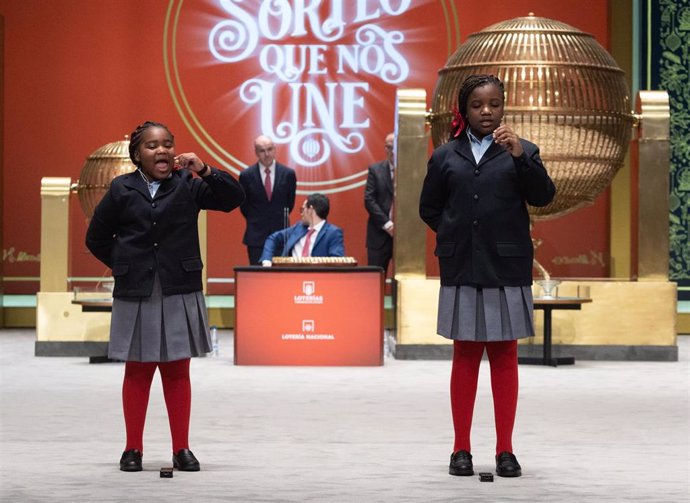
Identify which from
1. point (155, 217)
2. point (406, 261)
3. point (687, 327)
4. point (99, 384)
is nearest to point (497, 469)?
point (155, 217)

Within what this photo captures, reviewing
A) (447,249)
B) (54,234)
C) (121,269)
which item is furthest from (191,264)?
(54,234)

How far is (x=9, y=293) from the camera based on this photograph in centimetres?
1225

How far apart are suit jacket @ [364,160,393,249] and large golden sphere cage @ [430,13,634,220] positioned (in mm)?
1610

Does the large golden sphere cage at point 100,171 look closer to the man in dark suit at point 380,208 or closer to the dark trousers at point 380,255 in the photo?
the man in dark suit at point 380,208

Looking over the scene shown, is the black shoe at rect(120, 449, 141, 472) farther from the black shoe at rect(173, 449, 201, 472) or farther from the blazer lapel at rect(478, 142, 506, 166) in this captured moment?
the blazer lapel at rect(478, 142, 506, 166)

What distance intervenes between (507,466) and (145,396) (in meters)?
1.32

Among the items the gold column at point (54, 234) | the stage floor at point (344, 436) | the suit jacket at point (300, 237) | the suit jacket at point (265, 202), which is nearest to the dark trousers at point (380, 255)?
the suit jacket at point (265, 202)

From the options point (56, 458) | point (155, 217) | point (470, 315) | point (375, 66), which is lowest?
point (56, 458)

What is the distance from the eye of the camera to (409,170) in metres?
9.60

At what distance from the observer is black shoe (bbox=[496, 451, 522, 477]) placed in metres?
4.76

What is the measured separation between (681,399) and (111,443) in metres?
3.22

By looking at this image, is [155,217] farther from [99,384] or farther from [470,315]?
[99,384]

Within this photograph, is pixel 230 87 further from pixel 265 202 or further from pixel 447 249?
pixel 447 249

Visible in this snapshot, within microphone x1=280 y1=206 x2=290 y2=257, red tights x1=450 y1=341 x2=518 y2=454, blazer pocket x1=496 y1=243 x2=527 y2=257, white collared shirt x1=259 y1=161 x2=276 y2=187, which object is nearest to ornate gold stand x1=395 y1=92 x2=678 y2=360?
microphone x1=280 y1=206 x2=290 y2=257
